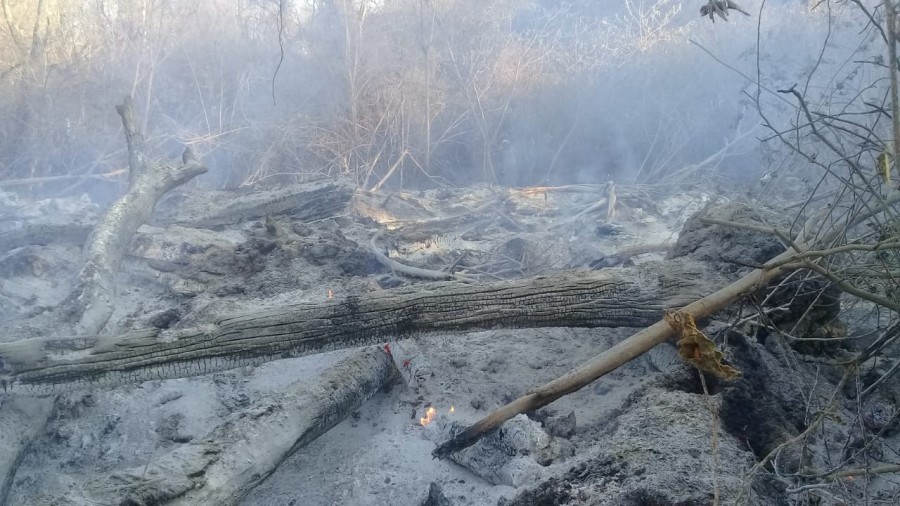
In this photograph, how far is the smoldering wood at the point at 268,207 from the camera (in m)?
6.93

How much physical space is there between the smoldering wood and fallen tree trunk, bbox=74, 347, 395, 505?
4021mm

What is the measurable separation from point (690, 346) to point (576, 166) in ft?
31.1

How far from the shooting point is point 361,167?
10062mm

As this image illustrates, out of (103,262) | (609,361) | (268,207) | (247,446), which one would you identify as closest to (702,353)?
(609,361)

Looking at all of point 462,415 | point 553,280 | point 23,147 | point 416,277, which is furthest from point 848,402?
point 23,147

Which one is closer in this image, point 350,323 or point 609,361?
point 609,361

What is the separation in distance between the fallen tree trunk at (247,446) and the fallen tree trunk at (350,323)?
10.6 inches

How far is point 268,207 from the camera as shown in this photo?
7129mm

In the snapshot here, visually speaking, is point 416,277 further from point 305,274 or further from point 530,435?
point 530,435

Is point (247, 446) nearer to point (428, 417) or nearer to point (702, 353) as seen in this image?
point (428, 417)

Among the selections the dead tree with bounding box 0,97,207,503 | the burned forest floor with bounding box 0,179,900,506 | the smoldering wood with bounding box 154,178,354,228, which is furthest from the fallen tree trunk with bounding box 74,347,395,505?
the smoldering wood with bounding box 154,178,354,228

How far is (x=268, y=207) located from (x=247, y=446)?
4.78 m

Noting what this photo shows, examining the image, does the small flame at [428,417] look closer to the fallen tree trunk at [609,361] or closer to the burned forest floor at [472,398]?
the burned forest floor at [472,398]

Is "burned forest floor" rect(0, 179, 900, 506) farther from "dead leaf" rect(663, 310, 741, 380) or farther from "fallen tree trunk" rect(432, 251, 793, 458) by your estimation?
"dead leaf" rect(663, 310, 741, 380)
